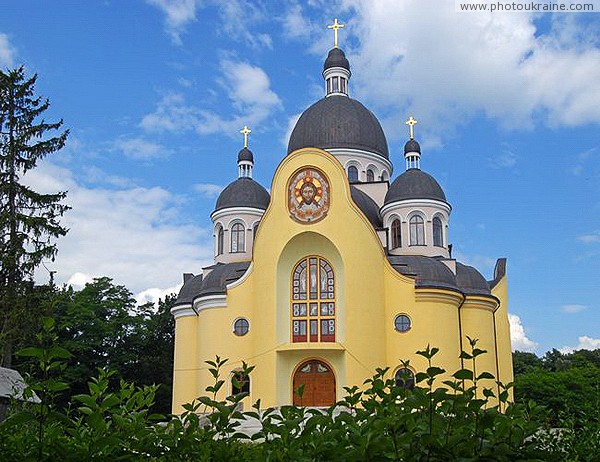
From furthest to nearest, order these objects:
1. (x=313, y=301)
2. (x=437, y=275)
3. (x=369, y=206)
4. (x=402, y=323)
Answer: (x=369, y=206), (x=437, y=275), (x=313, y=301), (x=402, y=323)

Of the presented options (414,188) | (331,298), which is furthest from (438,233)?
(331,298)

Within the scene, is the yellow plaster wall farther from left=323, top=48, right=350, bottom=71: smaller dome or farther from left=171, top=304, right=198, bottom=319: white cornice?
left=323, top=48, right=350, bottom=71: smaller dome

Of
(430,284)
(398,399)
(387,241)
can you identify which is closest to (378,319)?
(430,284)

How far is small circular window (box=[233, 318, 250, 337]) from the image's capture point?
28.6 metres

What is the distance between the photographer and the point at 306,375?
91.4 feet

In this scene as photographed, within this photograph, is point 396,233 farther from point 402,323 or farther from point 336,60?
point 336,60

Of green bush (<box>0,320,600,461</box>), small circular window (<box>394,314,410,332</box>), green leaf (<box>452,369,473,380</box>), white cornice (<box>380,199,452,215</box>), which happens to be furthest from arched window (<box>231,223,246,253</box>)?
green leaf (<box>452,369,473,380</box>)

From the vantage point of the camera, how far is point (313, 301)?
2808 cm

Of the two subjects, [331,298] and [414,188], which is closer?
[331,298]

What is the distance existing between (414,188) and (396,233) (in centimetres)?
209

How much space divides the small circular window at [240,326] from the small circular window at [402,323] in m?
5.73

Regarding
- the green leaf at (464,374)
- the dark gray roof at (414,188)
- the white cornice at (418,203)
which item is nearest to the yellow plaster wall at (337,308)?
the white cornice at (418,203)

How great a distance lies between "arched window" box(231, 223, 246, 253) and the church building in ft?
8.68

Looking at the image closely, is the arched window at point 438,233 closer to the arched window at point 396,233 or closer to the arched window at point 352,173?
the arched window at point 396,233
